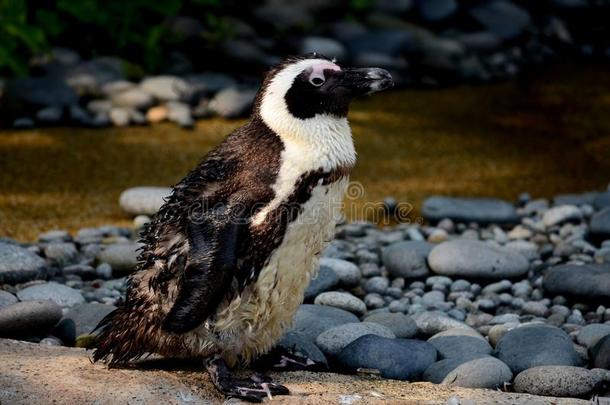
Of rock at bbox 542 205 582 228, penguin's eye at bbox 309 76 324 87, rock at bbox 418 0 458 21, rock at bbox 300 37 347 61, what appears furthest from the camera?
rock at bbox 418 0 458 21

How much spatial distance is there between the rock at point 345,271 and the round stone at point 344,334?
0.83m

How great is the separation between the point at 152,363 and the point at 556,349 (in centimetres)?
174

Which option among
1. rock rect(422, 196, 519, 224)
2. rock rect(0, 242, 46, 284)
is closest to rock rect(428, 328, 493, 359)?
rock rect(422, 196, 519, 224)

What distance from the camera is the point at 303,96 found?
3.81 meters

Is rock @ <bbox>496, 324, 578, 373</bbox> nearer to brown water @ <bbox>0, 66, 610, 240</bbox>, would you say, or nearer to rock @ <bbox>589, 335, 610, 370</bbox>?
rock @ <bbox>589, 335, 610, 370</bbox>

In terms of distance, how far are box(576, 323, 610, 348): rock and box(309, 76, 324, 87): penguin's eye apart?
71.8 inches

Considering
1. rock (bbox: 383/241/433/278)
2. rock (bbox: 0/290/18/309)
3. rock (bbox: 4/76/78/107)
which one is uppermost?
rock (bbox: 4/76/78/107)

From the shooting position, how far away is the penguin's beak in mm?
3834

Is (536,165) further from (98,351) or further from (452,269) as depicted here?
(98,351)

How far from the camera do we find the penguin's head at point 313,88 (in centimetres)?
381

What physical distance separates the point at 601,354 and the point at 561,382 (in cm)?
38

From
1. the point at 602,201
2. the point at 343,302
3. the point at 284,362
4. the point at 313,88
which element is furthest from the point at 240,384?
the point at 602,201

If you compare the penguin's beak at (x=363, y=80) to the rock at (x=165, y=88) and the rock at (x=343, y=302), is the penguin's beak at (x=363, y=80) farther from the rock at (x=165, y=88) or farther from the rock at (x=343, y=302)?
the rock at (x=165, y=88)

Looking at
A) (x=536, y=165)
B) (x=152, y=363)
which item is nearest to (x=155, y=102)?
(x=536, y=165)
